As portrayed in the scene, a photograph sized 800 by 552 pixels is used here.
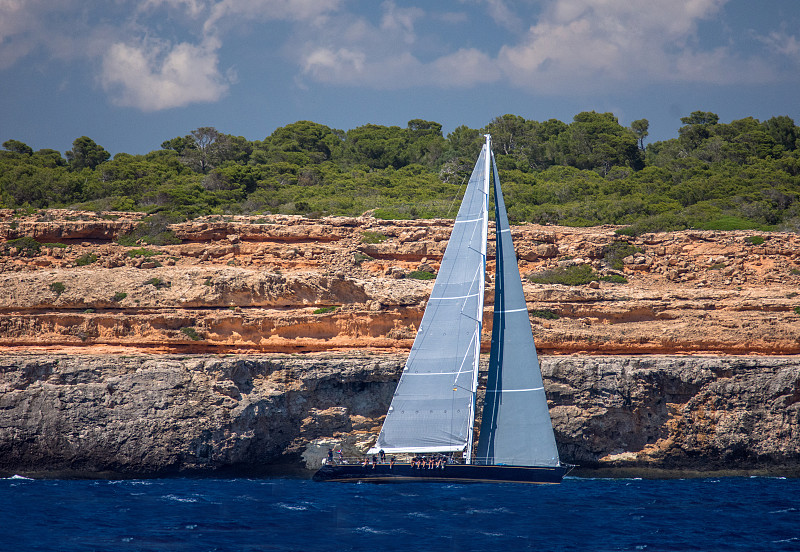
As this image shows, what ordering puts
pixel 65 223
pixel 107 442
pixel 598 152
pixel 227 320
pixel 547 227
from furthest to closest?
pixel 598 152
pixel 547 227
pixel 65 223
pixel 227 320
pixel 107 442

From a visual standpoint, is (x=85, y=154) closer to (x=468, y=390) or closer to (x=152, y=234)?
(x=152, y=234)

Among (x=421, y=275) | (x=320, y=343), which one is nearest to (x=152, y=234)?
(x=320, y=343)

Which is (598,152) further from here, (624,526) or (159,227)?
(624,526)

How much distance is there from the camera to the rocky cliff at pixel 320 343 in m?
24.4

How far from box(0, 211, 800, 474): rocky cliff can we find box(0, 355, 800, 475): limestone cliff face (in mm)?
48

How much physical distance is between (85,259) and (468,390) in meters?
16.8

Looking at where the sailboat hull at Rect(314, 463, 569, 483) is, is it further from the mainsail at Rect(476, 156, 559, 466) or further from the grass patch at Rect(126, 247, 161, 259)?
the grass patch at Rect(126, 247, 161, 259)

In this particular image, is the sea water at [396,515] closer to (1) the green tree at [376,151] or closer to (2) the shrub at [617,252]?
(2) the shrub at [617,252]

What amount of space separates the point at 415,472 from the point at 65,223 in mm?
18280

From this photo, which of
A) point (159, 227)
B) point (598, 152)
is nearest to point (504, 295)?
point (159, 227)

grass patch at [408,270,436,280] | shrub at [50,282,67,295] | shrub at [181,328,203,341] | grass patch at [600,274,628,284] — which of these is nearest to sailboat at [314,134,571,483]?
shrub at [181,328,203,341]

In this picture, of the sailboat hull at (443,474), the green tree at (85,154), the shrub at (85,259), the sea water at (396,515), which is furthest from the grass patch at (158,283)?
the green tree at (85,154)

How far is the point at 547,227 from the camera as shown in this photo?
114 ft

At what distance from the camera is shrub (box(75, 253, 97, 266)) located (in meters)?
30.8
